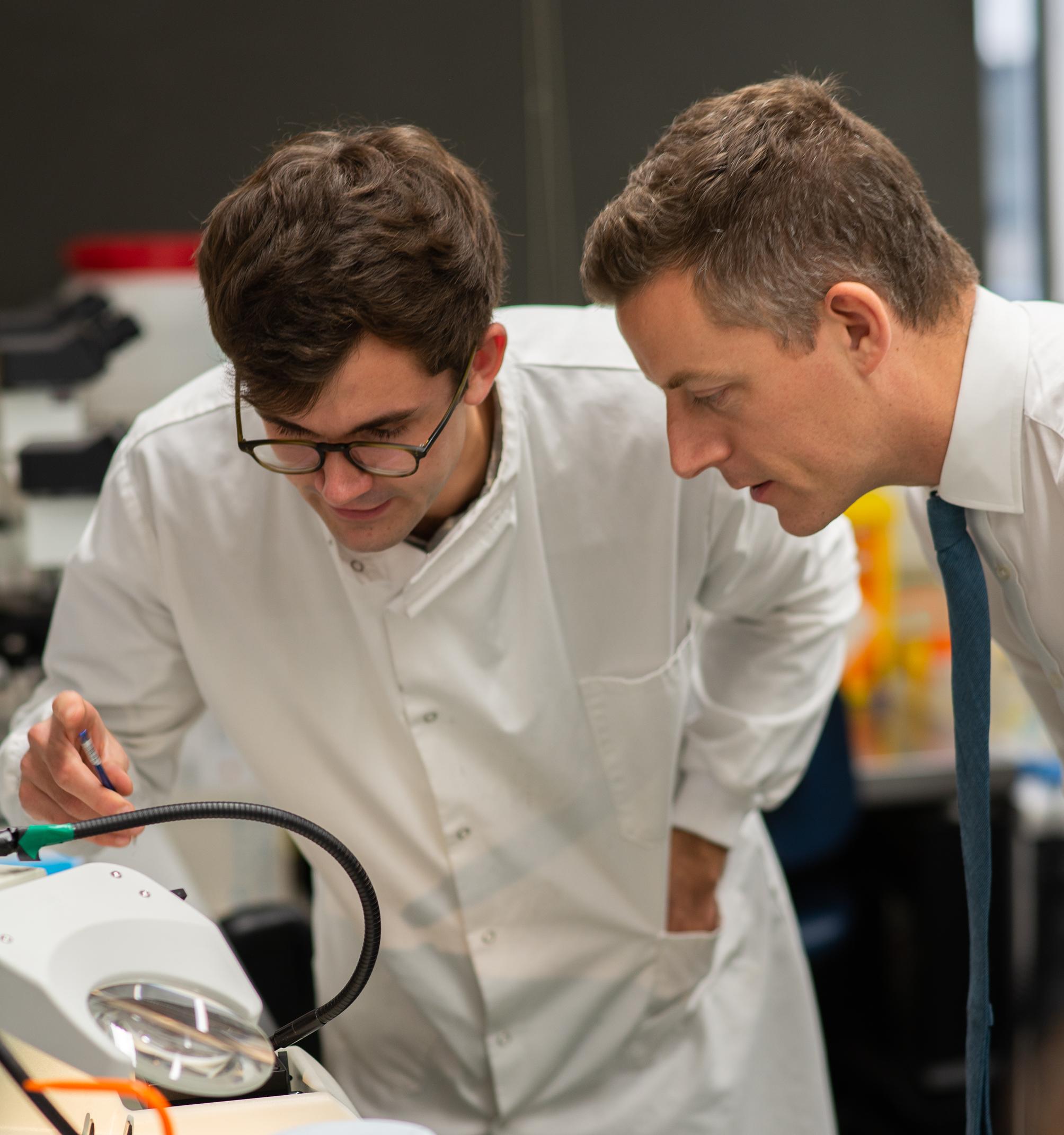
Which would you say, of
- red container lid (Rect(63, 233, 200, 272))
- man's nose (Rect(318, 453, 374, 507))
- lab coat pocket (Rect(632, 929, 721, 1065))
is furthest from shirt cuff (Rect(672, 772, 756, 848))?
red container lid (Rect(63, 233, 200, 272))

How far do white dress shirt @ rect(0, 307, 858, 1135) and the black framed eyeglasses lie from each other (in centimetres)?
16

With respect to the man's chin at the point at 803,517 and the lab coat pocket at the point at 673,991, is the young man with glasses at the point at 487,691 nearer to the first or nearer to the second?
the lab coat pocket at the point at 673,991

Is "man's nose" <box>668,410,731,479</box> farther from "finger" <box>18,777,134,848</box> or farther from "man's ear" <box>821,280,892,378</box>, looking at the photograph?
"finger" <box>18,777,134,848</box>

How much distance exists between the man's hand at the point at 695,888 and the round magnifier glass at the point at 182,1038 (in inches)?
30.7

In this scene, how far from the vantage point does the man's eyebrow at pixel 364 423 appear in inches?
42.7

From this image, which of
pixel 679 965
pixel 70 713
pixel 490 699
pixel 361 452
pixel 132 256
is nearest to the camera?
pixel 70 713

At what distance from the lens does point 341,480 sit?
1098 mm

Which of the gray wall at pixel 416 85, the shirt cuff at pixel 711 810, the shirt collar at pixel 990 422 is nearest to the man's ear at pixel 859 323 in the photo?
the shirt collar at pixel 990 422

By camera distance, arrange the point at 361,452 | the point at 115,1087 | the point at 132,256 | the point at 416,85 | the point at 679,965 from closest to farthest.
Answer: the point at 115,1087 < the point at 361,452 < the point at 679,965 < the point at 132,256 < the point at 416,85

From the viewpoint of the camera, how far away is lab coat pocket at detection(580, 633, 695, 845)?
1.38 metres

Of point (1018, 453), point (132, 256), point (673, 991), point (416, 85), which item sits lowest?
point (673, 991)

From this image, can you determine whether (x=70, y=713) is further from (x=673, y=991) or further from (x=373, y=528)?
(x=673, y=991)

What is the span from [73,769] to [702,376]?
0.62 meters

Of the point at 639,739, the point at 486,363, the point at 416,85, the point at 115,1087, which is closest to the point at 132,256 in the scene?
the point at 416,85
